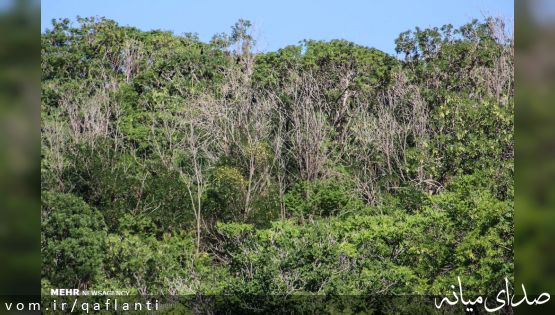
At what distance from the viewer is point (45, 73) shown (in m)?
9.45

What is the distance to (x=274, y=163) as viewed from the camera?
8.63m

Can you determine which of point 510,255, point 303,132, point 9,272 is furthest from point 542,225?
point 303,132

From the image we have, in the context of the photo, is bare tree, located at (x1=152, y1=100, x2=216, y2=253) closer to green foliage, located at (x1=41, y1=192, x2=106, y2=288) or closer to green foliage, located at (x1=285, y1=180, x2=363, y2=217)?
green foliage, located at (x1=285, y1=180, x2=363, y2=217)

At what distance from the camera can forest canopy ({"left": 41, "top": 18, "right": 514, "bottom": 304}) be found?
6484mm

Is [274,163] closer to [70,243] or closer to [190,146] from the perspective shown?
[190,146]

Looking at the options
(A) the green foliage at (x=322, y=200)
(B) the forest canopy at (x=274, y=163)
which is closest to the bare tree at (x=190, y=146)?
(B) the forest canopy at (x=274, y=163)

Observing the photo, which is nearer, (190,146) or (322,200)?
(322,200)

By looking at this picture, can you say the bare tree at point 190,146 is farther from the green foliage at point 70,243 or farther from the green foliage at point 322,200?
the green foliage at point 70,243

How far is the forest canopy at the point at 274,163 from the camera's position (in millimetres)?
6484

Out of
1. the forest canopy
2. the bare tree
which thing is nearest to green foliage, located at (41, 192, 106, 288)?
the forest canopy

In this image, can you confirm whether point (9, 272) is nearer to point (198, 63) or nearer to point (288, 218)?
point (288, 218)

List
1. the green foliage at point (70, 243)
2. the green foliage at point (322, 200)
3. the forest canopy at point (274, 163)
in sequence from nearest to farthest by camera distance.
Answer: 1. the green foliage at point (70, 243)
2. the forest canopy at point (274, 163)
3. the green foliage at point (322, 200)

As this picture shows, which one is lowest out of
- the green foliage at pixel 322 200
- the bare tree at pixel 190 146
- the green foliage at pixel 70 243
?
the green foliage at pixel 70 243

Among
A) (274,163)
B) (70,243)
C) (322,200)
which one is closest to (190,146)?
(274,163)
